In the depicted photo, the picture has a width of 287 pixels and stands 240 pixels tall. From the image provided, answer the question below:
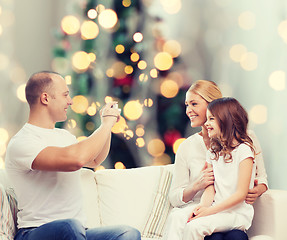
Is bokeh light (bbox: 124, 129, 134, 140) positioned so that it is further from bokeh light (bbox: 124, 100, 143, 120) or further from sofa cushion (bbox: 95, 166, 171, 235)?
sofa cushion (bbox: 95, 166, 171, 235)

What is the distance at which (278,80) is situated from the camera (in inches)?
115

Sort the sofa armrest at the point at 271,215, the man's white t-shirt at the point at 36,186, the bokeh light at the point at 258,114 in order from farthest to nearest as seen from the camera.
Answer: the bokeh light at the point at 258,114 → the sofa armrest at the point at 271,215 → the man's white t-shirt at the point at 36,186

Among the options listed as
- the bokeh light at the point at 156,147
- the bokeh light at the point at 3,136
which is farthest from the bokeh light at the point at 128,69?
the bokeh light at the point at 3,136

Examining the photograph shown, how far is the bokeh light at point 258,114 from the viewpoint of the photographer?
3.01m

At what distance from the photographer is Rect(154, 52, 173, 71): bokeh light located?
3.33 m

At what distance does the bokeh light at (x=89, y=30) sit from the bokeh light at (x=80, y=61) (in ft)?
0.40

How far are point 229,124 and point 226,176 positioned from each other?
0.24 m

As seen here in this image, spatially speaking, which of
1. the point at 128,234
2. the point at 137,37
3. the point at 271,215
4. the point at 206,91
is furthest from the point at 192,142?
the point at 137,37

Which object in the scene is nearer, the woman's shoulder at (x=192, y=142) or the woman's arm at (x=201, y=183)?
the woman's arm at (x=201, y=183)

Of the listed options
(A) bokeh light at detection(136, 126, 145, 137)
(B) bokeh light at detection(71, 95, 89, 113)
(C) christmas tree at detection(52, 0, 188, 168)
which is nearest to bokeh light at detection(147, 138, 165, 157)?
(C) christmas tree at detection(52, 0, 188, 168)

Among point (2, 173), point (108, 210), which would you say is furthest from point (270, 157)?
point (2, 173)

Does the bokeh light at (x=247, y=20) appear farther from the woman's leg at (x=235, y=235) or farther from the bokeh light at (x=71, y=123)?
the woman's leg at (x=235, y=235)

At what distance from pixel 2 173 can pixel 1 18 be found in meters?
1.85

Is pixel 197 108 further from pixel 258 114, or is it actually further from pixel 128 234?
pixel 258 114
